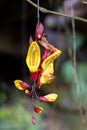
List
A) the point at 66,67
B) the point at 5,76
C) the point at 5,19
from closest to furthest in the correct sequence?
the point at 5,19
the point at 5,76
the point at 66,67

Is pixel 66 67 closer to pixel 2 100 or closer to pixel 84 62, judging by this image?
pixel 84 62

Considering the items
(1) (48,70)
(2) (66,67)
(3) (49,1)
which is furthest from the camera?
(2) (66,67)

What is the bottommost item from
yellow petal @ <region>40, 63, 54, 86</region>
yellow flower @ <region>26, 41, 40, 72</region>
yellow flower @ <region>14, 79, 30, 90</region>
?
yellow flower @ <region>14, 79, 30, 90</region>

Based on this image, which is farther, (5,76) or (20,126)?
(5,76)

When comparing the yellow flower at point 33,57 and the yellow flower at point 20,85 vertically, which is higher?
the yellow flower at point 33,57

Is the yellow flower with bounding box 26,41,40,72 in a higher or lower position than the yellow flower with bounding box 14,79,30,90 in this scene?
higher

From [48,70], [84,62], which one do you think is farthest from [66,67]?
[48,70]

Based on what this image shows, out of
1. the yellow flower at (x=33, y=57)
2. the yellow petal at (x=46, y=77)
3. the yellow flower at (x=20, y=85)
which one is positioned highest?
the yellow flower at (x=33, y=57)

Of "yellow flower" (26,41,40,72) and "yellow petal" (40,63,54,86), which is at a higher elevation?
"yellow flower" (26,41,40,72)
